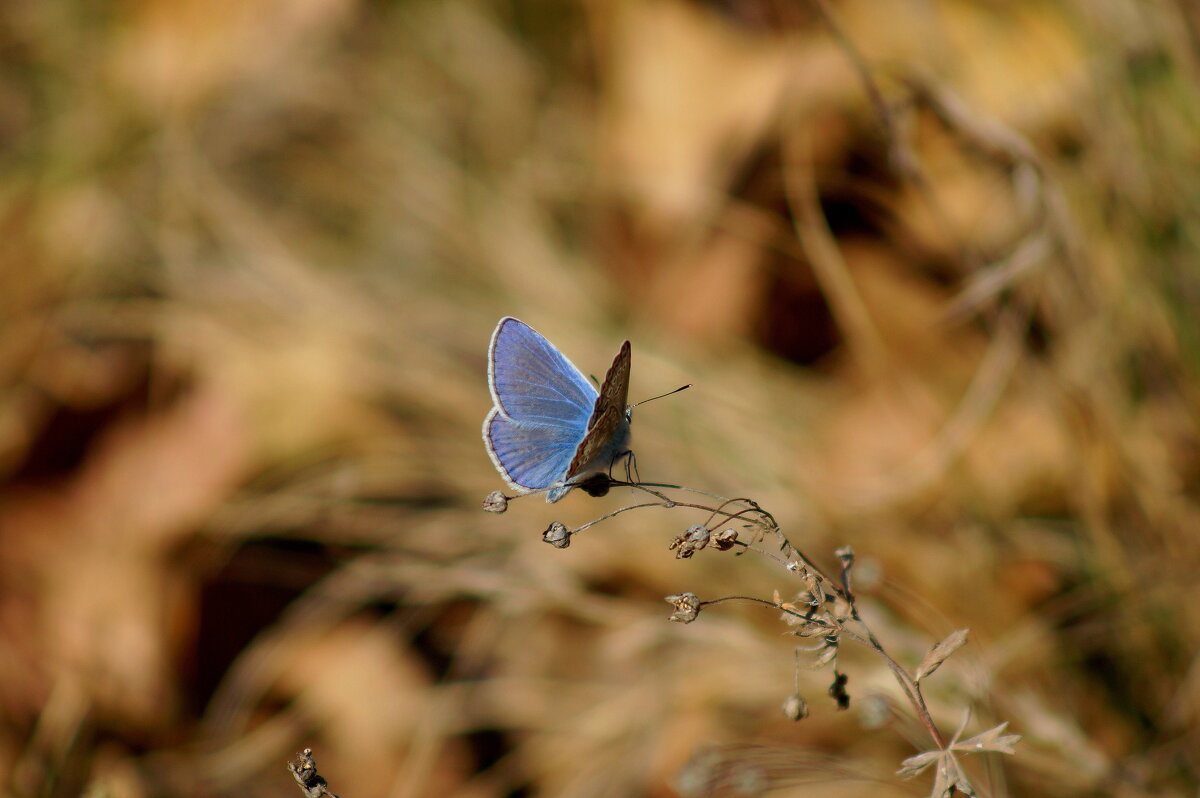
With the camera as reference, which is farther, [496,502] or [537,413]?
[537,413]

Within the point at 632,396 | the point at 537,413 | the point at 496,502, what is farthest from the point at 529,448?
the point at 632,396

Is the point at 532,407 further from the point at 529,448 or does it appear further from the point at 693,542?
the point at 693,542

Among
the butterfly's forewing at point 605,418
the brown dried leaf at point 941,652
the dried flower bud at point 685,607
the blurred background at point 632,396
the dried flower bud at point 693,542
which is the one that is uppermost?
the blurred background at point 632,396

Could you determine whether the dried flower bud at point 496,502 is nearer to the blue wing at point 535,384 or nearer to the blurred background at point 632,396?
the blue wing at point 535,384

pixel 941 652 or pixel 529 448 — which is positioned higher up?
pixel 529 448

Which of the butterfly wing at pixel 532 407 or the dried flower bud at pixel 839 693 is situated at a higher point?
the butterfly wing at pixel 532 407

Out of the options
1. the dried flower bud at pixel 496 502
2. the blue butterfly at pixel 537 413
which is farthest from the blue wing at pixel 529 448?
the dried flower bud at pixel 496 502

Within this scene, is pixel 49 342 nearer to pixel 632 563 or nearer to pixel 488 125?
pixel 488 125

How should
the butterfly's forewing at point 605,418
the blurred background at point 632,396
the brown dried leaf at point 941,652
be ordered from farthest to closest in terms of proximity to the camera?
1. the blurred background at point 632,396
2. the butterfly's forewing at point 605,418
3. the brown dried leaf at point 941,652
